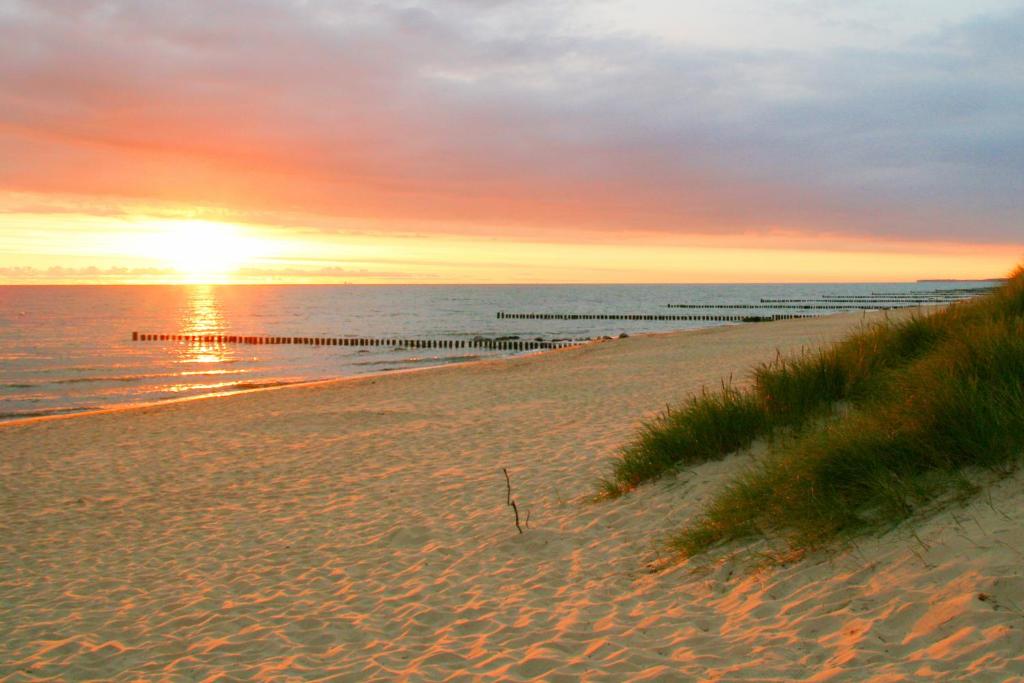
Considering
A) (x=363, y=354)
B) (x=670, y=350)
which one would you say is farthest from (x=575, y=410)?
(x=363, y=354)

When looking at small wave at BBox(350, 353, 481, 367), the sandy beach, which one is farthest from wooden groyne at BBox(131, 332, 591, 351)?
the sandy beach

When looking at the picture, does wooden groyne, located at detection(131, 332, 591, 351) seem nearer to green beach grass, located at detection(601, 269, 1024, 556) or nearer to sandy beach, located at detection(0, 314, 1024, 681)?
sandy beach, located at detection(0, 314, 1024, 681)

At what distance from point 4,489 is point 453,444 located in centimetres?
594

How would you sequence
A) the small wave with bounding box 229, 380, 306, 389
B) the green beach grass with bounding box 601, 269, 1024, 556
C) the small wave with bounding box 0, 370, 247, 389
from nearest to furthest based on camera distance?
1. the green beach grass with bounding box 601, 269, 1024, 556
2. the small wave with bounding box 229, 380, 306, 389
3. the small wave with bounding box 0, 370, 247, 389

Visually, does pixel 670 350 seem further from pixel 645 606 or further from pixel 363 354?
pixel 645 606

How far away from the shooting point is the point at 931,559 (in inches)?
187

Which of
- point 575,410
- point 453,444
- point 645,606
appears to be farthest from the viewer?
point 575,410

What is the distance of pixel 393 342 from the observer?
4816 centimetres

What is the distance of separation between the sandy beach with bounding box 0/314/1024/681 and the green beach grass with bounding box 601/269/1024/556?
0.31 m

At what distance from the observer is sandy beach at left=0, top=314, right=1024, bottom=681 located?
4402 mm

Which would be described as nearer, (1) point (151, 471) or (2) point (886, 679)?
(2) point (886, 679)

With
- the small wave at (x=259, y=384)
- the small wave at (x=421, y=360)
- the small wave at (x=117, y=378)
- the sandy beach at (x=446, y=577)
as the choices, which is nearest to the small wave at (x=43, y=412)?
the small wave at (x=259, y=384)

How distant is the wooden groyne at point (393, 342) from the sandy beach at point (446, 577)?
3194 cm

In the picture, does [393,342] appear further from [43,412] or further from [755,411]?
[755,411]
